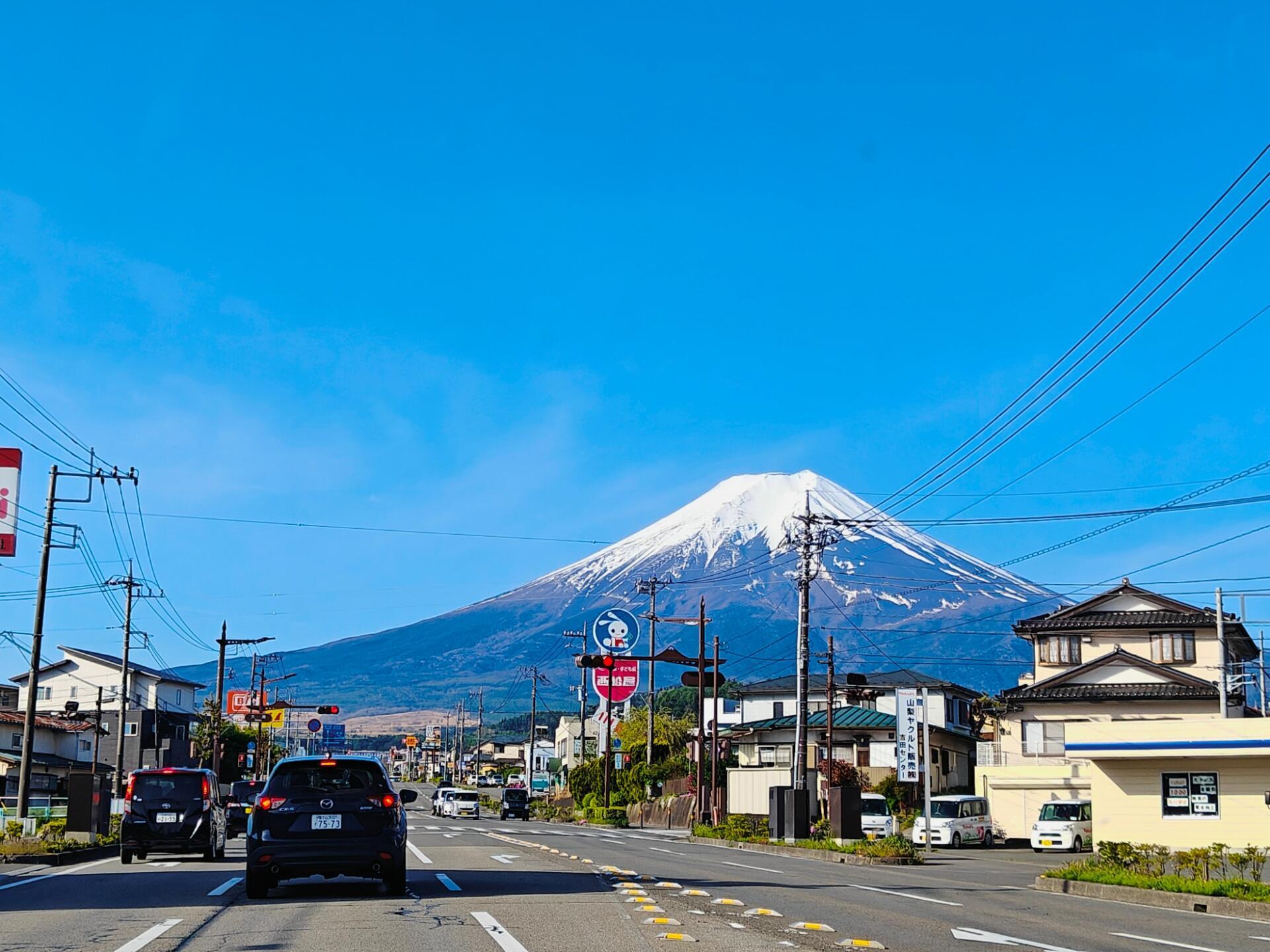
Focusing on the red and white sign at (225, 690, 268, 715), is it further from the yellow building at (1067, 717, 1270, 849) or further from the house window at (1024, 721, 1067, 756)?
the yellow building at (1067, 717, 1270, 849)

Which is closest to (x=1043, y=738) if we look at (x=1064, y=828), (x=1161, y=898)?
(x=1064, y=828)

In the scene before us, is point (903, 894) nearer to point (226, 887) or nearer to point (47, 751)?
point (226, 887)

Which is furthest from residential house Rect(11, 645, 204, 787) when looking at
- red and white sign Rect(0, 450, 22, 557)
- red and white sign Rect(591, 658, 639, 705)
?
red and white sign Rect(0, 450, 22, 557)

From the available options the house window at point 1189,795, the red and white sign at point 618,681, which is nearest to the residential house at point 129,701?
the red and white sign at point 618,681

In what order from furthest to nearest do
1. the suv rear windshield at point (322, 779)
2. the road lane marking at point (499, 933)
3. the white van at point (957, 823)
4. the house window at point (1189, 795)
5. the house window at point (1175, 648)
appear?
the house window at point (1175, 648) → the white van at point (957, 823) → the house window at point (1189, 795) → the suv rear windshield at point (322, 779) → the road lane marking at point (499, 933)

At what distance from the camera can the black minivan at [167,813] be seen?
23875 millimetres

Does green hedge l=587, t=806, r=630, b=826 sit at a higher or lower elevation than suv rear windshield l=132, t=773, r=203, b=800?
lower

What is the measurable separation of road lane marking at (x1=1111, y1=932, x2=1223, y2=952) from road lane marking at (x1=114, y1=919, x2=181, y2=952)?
9.11m

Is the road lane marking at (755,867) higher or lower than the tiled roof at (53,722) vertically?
lower

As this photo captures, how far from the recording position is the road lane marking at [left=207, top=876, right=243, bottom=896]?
1586 centimetres

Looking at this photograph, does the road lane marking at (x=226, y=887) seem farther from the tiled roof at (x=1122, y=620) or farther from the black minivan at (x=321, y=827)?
the tiled roof at (x=1122, y=620)

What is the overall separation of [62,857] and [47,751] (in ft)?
169

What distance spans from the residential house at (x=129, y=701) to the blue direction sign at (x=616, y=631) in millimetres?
40521

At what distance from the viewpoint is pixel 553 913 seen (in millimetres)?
13250
